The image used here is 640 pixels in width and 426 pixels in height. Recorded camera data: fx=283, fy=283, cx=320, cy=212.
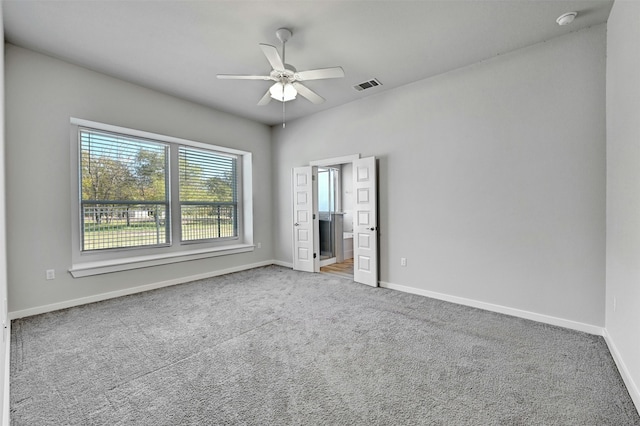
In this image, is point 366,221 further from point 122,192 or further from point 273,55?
point 122,192

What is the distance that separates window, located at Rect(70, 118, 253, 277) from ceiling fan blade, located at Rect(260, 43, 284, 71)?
2.60m

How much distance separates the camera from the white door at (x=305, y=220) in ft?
17.1

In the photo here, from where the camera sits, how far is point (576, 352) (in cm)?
234

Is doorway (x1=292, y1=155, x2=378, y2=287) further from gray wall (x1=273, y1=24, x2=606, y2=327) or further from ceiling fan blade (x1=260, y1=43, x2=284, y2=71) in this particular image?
ceiling fan blade (x1=260, y1=43, x2=284, y2=71)

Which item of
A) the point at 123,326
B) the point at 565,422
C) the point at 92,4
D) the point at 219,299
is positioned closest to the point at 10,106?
the point at 92,4

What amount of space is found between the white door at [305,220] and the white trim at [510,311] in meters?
1.65

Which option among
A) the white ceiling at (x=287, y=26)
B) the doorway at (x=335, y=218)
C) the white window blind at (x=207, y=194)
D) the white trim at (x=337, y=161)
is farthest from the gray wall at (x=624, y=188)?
the white window blind at (x=207, y=194)

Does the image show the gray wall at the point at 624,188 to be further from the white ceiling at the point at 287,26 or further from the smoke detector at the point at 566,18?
the white ceiling at the point at 287,26

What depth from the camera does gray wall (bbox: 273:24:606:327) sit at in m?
2.71

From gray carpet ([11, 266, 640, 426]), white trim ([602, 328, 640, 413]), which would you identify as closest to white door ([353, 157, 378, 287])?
gray carpet ([11, 266, 640, 426])

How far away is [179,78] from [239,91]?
0.79 m

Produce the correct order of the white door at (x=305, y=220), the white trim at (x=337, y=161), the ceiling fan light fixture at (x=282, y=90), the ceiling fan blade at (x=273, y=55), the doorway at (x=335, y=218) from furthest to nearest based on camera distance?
the doorway at (x=335, y=218), the white door at (x=305, y=220), the white trim at (x=337, y=161), the ceiling fan light fixture at (x=282, y=90), the ceiling fan blade at (x=273, y=55)

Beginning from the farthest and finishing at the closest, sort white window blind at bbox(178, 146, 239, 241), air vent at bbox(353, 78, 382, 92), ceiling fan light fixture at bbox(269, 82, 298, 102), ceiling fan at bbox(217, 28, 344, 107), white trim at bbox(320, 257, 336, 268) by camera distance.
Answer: white trim at bbox(320, 257, 336, 268)
white window blind at bbox(178, 146, 239, 241)
air vent at bbox(353, 78, 382, 92)
ceiling fan light fixture at bbox(269, 82, 298, 102)
ceiling fan at bbox(217, 28, 344, 107)

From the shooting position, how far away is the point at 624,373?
1969mm
